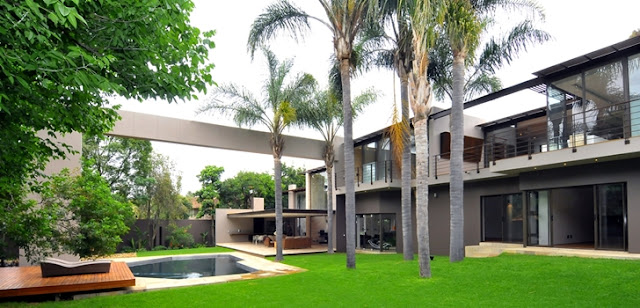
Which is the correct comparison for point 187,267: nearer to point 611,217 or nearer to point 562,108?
point 562,108

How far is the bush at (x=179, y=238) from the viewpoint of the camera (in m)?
26.8

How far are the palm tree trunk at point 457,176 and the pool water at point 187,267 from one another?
291 inches

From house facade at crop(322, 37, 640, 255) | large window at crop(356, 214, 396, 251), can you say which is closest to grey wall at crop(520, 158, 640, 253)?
house facade at crop(322, 37, 640, 255)

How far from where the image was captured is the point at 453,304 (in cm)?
749

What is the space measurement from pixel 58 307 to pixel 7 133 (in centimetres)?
465

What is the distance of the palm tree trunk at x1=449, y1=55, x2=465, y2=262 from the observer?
12805mm

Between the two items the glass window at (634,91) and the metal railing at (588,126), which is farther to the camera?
the metal railing at (588,126)

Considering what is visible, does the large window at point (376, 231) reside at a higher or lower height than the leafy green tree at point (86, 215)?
lower

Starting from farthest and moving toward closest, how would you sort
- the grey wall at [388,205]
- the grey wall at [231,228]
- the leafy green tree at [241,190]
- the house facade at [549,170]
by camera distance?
1. the leafy green tree at [241,190]
2. the grey wall at [231,228]
3. the grey wall at [388,205]
4. the house facade at [549,170]

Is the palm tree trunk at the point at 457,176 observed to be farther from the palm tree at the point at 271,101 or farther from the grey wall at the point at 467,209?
the palm tree at the point at 271,101

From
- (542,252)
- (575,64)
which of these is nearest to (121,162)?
(542,252)

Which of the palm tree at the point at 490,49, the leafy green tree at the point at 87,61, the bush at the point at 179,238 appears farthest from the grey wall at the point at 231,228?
the leafy green tree at the point at 87,61

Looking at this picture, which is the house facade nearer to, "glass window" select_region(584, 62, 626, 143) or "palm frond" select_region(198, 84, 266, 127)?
"glass window" select_region(584, 62, 626, 143)

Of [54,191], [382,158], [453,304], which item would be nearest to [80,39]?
[453,304]
